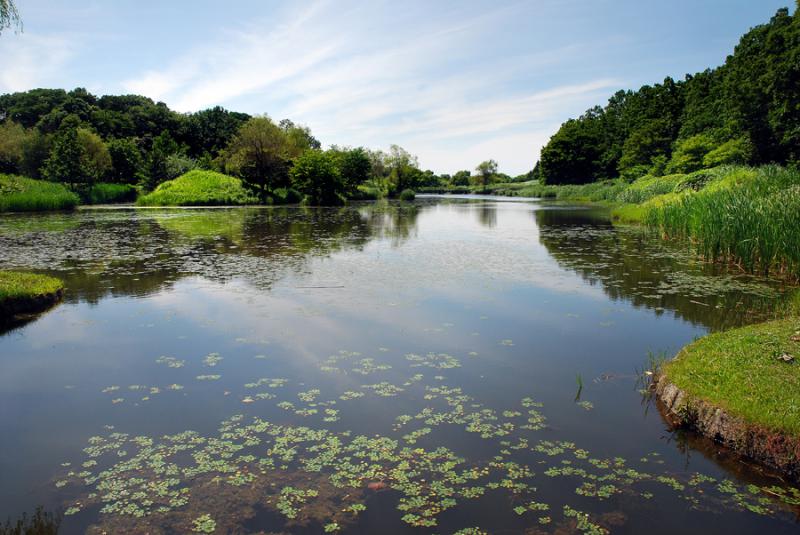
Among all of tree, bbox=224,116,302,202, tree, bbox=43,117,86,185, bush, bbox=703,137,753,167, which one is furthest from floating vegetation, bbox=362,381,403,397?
tree, bbox=43,117,86,185

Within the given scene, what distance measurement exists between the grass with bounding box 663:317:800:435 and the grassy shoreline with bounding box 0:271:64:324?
1247cm

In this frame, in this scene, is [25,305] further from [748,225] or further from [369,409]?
[748,225]

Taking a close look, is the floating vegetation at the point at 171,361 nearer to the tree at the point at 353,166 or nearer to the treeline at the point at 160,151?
the treeline at the point at 160,151

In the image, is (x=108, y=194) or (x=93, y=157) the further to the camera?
(x=93, y=157)

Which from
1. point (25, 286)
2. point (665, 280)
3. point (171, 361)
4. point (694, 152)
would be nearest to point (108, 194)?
point (25, 286)

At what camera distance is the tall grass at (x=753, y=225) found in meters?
13.2

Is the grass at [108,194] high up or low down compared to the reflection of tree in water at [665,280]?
up

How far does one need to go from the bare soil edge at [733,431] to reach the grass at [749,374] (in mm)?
68

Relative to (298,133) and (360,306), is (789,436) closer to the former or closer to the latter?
(360,306)

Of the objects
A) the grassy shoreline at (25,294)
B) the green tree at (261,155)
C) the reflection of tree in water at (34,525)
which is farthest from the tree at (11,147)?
the reflection of tree in water at (34,525)

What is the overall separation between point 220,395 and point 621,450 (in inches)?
198

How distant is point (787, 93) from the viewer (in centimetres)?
4028

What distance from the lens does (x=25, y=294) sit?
11.3 meters

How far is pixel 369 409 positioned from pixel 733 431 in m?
4.15
